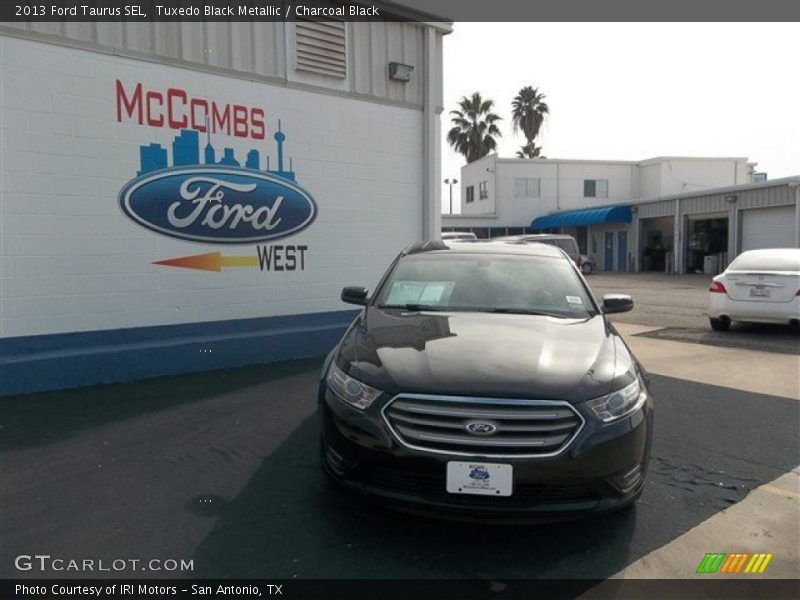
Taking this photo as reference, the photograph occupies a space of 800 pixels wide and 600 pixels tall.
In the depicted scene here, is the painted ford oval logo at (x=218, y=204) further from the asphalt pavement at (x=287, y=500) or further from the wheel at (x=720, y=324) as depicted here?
the wheel at (x=720, y=324)

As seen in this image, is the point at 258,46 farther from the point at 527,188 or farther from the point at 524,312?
the point at 527,188

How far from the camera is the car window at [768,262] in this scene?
926 cm

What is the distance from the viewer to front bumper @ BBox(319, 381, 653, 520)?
105 inches

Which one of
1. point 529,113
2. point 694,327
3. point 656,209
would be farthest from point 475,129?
point 694,327

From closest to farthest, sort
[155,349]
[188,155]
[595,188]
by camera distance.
Answer: [155,349], [188,155], [595,188]

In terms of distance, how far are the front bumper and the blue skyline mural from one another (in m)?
4.65

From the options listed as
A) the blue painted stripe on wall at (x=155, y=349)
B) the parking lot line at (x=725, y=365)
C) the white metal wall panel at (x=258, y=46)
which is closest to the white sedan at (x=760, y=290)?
the parking lot line at (x=725, y=365)

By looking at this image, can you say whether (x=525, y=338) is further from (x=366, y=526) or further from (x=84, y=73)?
(x=84, y=73)

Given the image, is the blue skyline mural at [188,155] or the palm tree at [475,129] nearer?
the blue skyline mural at [188,155]

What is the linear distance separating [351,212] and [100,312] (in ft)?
11.3

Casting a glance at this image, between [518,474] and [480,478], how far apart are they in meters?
0.17

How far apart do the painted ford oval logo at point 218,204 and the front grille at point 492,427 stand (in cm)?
473

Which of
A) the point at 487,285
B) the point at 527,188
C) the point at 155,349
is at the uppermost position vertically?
the point at 527,188

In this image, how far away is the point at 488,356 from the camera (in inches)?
120
